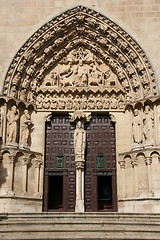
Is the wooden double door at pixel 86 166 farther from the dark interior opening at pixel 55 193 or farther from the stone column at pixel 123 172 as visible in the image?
the stone column at pixel 123 172

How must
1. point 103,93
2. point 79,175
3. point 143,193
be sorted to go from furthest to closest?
point 103,93, point 79,175, point 143,193

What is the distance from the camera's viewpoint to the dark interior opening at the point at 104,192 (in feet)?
37.0

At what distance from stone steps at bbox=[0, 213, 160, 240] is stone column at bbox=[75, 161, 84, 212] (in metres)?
3.17

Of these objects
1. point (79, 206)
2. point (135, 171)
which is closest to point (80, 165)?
point (79, 206)

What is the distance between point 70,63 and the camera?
12250 millimetres

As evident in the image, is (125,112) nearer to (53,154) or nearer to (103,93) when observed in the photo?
(103,93)

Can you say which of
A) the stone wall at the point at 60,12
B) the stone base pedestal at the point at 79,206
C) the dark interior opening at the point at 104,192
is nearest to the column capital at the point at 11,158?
the stone base pedestal at the point at 79,206

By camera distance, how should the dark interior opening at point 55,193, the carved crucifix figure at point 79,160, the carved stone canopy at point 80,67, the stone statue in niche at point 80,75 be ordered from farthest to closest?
the stone statue in niche at point 80,75 < the dark interior opening at point 55,193 < the carved stone canopy at point 80,67 < the carved crucifix figure at point 79,160

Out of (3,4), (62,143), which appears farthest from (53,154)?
(3,4)

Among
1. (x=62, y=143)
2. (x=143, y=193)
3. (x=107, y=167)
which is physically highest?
(x=62, y=143)

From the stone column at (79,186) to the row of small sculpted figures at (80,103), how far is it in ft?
6.78

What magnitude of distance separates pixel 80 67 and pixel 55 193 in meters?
4.67

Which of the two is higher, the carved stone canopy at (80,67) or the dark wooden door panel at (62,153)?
the carved stone canopy at (80,67)

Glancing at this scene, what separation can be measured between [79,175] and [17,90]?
11.7 feet
